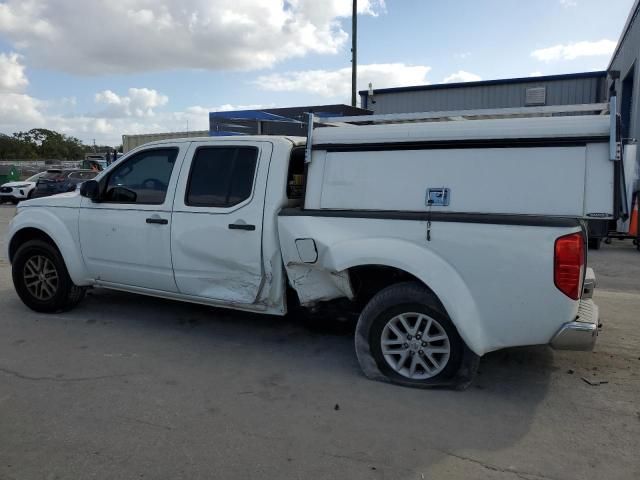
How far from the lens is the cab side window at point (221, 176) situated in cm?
452

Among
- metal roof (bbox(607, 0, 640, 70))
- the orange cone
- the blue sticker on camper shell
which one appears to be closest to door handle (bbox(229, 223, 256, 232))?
the blue sticker on camper shell

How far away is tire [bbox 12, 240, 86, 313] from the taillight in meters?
4.70

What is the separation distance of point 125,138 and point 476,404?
29221mm

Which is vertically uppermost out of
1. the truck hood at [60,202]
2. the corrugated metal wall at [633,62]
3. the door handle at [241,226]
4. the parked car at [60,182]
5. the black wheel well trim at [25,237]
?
the corrugated metal wall at [633,62]

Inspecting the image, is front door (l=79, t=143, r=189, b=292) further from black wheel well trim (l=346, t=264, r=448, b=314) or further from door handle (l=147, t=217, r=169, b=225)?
black wheel well trim (l=346, t=264, r=448, b=314)

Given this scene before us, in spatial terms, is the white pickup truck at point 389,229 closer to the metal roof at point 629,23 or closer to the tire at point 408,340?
the tire at point 408,340

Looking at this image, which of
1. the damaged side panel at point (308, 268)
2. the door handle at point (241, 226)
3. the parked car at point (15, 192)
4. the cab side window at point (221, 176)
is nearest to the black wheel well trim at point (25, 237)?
the cab side window at point (221, 176)

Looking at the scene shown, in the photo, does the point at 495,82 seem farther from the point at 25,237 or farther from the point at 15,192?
the point at 15,192

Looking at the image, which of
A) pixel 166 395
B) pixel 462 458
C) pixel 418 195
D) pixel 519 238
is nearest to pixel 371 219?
pixel 418 195

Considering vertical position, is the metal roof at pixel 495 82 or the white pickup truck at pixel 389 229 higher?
the metal roof at pixel 495 82

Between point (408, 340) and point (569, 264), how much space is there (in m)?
1.23

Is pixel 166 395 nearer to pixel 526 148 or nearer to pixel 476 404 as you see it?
pixel 476 404

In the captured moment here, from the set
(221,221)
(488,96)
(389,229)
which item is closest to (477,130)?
(389,229)

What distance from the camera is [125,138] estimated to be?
29.4 meters
